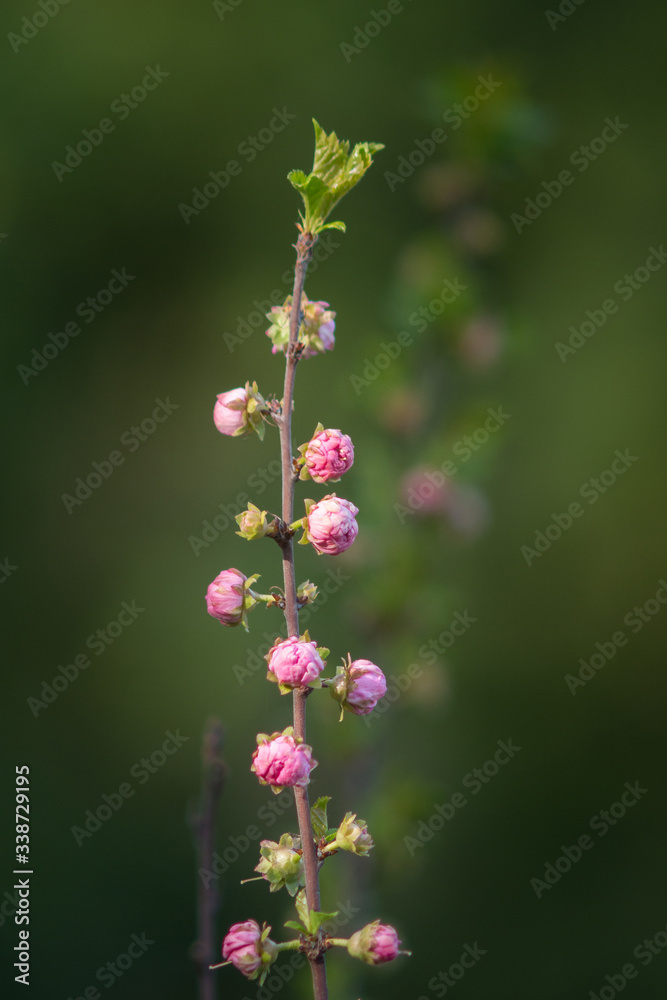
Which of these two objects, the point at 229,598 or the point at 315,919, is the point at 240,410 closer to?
the point at 229,598

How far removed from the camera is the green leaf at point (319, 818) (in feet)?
2.20

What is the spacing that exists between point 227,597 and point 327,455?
0.14m

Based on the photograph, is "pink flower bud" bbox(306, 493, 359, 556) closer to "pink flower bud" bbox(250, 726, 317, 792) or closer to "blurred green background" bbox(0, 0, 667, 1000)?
"pink flower bud" bbox(250, 726, 317, 792)

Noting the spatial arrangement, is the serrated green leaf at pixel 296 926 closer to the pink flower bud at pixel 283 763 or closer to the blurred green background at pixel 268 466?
the pink flower bud at pixel 283 763

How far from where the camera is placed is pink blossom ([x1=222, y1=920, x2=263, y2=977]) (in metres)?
0.62

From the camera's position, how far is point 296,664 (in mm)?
590

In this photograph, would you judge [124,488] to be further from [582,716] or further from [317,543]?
[317,543]

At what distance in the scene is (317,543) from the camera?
63cm

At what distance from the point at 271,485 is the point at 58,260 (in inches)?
44.7

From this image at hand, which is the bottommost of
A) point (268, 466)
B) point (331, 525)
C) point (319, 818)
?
point (319, 818)

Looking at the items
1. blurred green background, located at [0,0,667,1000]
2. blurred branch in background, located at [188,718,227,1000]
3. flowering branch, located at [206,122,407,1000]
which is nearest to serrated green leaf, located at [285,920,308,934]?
flowering branch, located at [206,122,407,1000]

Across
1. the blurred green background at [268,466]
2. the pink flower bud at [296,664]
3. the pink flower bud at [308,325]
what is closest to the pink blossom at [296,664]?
the pink flower bud at [296,664]

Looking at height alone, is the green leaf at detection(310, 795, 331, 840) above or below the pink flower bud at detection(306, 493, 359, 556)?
below

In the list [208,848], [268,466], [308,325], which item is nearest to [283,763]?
[208,848]
